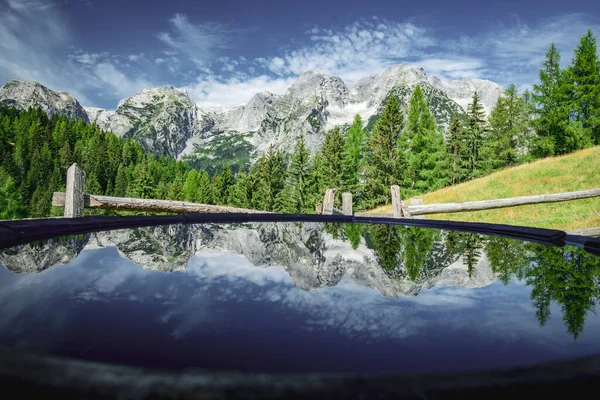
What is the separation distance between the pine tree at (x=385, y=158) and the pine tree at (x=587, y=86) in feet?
40.1

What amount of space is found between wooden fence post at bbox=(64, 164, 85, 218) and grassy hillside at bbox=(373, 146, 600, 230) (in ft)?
30.8

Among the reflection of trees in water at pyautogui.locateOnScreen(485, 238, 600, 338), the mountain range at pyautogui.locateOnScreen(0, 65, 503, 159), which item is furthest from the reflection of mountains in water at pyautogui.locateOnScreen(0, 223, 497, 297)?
the mountain range at pyautogui.locateOnScreen(0, 65, 503, 159)

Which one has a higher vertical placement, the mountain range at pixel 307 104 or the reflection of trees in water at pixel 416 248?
the mountain range at pixel 307 104

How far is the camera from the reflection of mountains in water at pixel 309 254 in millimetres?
1505

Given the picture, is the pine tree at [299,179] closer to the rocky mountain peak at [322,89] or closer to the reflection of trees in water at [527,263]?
the reflection of trees in water at [527,263]

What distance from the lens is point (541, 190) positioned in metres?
13.1

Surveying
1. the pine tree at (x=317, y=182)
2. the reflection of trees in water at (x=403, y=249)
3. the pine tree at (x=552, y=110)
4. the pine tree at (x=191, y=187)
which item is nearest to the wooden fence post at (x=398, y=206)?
the reflection of trees in water at (x=403, y=249)

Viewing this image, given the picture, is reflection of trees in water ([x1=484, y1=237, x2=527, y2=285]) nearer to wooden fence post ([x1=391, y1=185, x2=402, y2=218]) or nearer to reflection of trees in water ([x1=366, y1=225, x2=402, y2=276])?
reflection of trees in water ([x1=366, y1=225, x2=402, y2=276])

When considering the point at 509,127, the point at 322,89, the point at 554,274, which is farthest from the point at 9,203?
the point at 322,89

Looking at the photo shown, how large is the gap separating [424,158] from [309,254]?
88.7ft

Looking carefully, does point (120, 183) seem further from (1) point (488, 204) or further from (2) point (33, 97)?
(2) point (33, 97)

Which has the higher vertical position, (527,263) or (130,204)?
(130,204)

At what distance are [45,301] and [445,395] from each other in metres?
1.17

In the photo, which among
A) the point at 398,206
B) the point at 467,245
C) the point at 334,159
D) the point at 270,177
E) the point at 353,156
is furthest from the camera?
the point at 270,177
